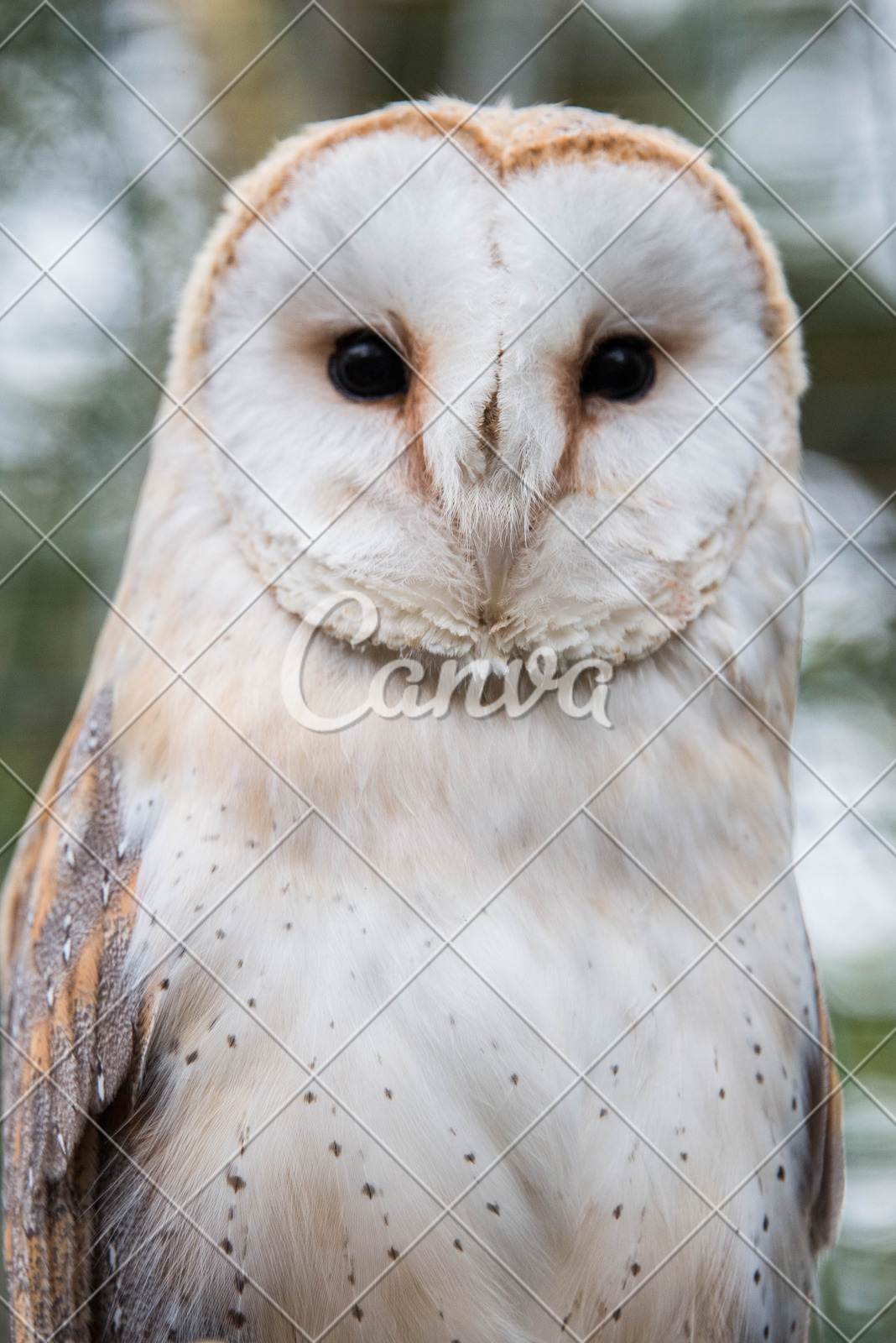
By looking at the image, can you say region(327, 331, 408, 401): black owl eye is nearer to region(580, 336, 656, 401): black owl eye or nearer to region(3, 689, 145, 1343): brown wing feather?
region(580, 336, 656, 401): black owl eye

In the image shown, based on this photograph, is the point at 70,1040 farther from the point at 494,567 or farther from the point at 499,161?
the point at 499,161

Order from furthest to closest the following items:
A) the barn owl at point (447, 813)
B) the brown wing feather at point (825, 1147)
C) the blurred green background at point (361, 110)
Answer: the blurred green background at point (361, 110)
the brown wing feather at point (825, 1147)
the barn owl at point (447, 813)

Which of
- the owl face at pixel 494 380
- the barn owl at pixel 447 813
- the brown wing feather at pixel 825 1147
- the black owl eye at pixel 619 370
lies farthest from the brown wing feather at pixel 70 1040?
the brown wing feather at pixel 825 1147

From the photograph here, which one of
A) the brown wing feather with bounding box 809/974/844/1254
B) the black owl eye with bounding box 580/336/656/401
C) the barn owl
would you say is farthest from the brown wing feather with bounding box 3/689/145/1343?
the brown wing feather with bounding box 809/974/844/1254

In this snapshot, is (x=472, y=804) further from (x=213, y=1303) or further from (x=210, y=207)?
(x=210, y=207)

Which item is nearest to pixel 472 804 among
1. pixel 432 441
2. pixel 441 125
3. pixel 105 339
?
pixel 432 441

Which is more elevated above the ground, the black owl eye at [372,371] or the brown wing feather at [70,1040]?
the black owl eye at [372,371]

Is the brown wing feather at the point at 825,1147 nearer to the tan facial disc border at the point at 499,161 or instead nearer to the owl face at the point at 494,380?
the owl face at the point at 494,380

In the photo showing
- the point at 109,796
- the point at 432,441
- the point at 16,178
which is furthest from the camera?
the point at 16,178
